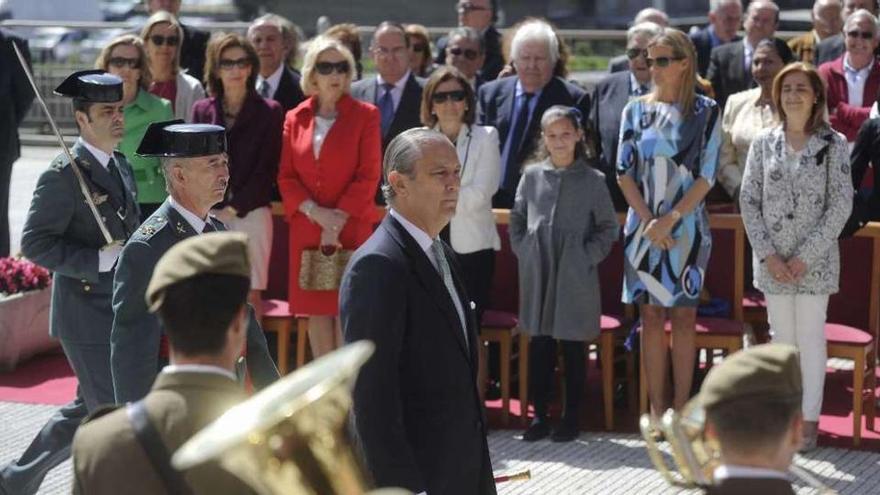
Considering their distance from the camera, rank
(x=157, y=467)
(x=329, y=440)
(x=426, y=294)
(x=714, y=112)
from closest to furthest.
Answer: (x=329, y=440) < (x=157, y=467) < (x=426, y=294) < (x=714, y=112)

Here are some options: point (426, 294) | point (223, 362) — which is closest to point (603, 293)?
point (426, 294)

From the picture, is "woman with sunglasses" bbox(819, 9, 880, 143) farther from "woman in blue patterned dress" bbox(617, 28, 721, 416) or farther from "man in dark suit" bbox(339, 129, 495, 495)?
"man in dark suit" bbox(339, 129, 495, 495)

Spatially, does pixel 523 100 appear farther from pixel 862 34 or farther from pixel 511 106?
pixel 862 34

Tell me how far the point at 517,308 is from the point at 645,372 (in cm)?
122

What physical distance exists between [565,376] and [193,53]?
4.38 metres

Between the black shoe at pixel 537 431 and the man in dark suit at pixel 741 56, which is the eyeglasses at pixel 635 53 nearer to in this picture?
the man in dark suit at pixel 741 56

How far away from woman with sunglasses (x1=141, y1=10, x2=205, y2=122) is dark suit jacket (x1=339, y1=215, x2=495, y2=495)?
17.9ft

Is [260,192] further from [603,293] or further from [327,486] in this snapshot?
[327,486]

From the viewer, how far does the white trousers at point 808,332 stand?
8.86 meters

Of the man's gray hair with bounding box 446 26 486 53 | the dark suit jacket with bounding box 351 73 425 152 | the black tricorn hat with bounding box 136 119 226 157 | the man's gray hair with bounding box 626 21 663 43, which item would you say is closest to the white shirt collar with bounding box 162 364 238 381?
the black tricorn hat with bounding box 136 119 226 157

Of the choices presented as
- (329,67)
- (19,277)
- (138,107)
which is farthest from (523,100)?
(19,277)

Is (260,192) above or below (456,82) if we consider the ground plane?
below

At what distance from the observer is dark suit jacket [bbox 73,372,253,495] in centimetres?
381

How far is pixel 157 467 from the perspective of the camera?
381cm
